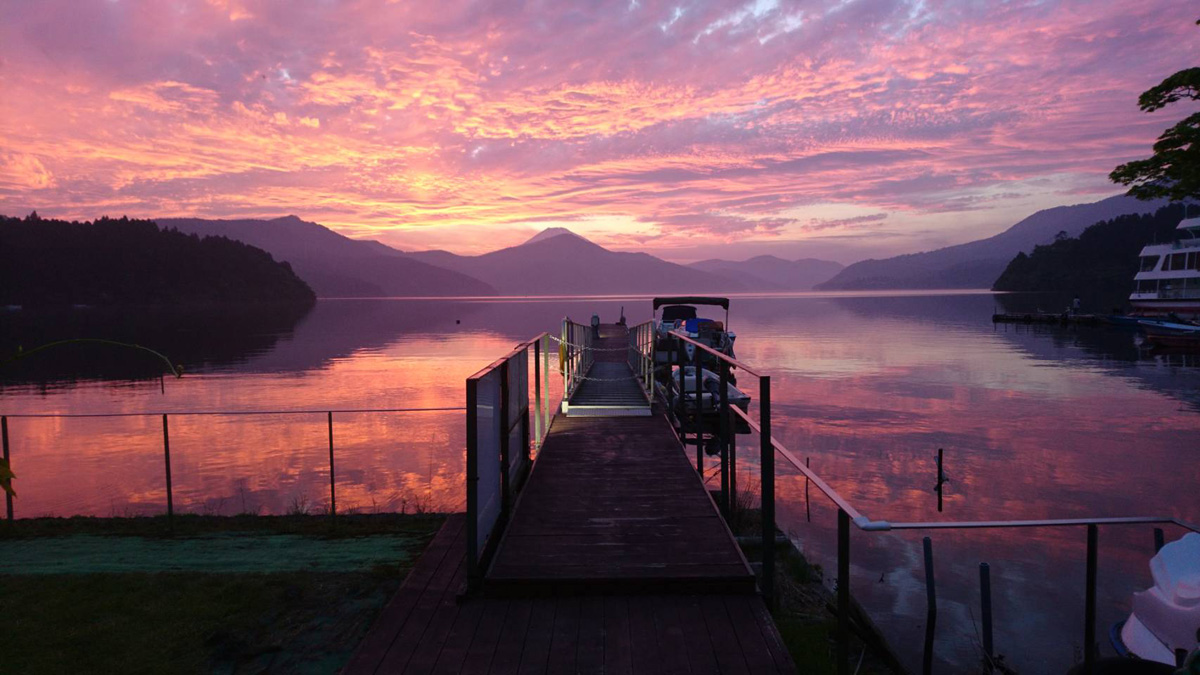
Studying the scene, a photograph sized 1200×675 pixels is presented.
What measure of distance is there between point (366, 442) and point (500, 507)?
60.3 ft

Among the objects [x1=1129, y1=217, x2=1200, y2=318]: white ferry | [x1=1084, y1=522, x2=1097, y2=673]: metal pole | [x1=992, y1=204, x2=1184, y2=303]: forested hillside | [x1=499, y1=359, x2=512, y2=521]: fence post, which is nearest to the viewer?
[x1=1084, y1=522, x2=1097, y2=673]: metal pole

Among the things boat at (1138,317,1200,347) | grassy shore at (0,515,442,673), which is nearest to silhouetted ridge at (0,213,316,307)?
boat at (1138,317,1200,347)

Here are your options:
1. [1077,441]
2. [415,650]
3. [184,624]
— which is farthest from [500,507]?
[1077,441]

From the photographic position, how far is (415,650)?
4.87 meters

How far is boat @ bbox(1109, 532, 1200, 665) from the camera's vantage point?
18.0ft

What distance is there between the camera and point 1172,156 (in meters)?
17.0

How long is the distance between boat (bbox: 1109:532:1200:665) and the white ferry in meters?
72.9

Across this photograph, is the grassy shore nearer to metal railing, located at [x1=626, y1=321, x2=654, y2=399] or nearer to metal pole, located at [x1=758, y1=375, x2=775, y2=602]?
metal pole, located at [x1=758, y1=375, x2=775, y2=602]

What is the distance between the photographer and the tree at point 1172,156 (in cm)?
1647

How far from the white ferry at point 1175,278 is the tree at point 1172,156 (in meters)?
57.7

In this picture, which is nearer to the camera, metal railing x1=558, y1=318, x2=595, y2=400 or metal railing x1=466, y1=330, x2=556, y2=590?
metal railing x1=466, y1=330, x2=556, y2=590

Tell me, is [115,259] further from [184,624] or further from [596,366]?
[184,624]

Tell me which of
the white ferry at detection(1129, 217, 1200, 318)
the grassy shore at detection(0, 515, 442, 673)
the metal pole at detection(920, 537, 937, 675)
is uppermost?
the white ferry at detection(1129, 217, 1200, 318)

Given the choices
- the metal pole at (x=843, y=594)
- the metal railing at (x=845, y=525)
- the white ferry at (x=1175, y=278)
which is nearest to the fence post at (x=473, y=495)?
the metal railing at (x=845, y=525)
